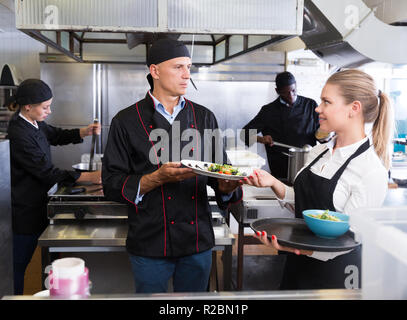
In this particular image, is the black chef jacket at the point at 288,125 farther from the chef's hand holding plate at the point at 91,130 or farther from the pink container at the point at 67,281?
the pink container at the point at 67,281

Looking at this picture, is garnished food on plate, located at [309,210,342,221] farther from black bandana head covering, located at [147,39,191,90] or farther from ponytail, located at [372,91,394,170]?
black bandana head covering, located at [147,39,191,90]

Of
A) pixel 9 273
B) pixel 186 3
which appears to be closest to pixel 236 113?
pixel 186 3

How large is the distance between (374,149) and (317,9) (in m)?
1.52

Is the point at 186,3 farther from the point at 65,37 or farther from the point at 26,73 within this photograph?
the point at 26,73

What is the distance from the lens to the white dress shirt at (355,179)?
1.55m

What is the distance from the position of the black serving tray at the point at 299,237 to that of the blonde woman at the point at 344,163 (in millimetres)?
148

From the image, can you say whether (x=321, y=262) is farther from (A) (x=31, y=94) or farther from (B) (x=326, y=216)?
(A) (x=31, y=94)

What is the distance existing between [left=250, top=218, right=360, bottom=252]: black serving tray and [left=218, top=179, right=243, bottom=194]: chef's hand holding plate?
43cm

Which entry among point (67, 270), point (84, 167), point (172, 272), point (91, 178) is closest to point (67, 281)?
point (67, 270)

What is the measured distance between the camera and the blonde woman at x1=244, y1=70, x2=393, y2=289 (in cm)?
163

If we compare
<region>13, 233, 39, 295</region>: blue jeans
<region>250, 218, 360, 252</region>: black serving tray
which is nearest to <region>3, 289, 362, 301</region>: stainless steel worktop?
<region>250, 218, 360, 252</region>: black serving tray

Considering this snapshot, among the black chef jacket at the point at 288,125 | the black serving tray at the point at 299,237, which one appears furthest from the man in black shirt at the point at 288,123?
the black serving tray at the point at 299,237

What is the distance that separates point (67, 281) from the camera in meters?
0.88

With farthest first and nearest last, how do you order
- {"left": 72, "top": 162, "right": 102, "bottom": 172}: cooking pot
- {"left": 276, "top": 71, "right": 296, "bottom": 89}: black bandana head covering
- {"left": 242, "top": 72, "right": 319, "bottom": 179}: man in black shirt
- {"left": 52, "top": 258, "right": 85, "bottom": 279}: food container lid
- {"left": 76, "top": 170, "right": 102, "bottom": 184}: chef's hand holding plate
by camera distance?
{"left": 242, "top": 72, "right": 319, "bottom": 179}: man in black shirt → {"left": 276, "top": 71, "right": 296, "bottom": 89}: black bandana head covering → {"left": 72, "top": 162, "right": 102, "bottom": 172}: cooking pot → {"left": 76, "top": 170, "right": 102, "bottom": 184}: chef's hand holding plate → {"left": 52, "top": 258, "right": 85, "bottom": 279}: food container lid
